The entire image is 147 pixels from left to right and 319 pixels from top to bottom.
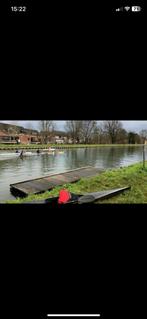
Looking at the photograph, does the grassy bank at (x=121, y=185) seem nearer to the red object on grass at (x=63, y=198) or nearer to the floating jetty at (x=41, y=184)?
the floating jetty at (x=41, y=184)

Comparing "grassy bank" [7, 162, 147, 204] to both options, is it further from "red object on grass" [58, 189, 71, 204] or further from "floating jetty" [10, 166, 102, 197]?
"red object on grass" [58, 189, 71, 204]

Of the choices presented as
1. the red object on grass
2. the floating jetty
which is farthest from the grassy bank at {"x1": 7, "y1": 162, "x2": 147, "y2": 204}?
the red object on grass

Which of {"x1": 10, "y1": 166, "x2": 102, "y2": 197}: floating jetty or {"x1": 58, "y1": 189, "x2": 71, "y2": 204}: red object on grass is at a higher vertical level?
{"x1": 58, "y1": 189, "x2": 71, "y2": 204}: red object on grass
